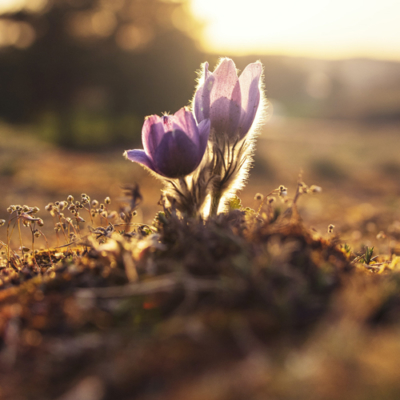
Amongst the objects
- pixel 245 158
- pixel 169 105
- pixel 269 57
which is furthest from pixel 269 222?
pixel 269 57

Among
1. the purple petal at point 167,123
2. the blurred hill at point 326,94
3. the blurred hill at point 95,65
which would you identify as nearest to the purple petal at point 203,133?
the purple petal at point 167,123

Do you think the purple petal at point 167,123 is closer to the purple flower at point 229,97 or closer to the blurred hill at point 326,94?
the purple flower at point 229,97

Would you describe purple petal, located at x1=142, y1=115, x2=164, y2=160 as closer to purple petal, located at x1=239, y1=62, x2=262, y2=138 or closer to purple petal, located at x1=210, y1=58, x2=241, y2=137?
purple petal, located at x1=210, y1=58, x2=241, y2=137

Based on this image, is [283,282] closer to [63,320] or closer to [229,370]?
[229,370]

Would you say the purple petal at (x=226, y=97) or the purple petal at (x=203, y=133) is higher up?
the purple petal at (x=226, y=97)

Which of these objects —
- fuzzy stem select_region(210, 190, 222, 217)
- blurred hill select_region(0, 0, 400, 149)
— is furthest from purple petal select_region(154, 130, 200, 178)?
blurred hill select_region(0, 0, 400, 149)

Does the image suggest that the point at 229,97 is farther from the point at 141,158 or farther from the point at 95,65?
the point at 95,65
